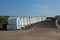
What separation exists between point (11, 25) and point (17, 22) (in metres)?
1.34

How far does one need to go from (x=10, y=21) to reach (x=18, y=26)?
1834mm

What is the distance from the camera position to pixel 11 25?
30.8m

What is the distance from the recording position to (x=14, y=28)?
30562 millimetres

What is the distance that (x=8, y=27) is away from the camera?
101 ft

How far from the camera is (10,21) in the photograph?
31.4m

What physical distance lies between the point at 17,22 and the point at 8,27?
199 centimetres

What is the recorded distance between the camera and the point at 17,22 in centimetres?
3131

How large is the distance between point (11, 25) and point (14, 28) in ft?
2.81

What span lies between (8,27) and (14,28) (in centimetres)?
120

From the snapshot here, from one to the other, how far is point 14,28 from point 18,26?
46.9 inches

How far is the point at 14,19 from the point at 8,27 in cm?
191

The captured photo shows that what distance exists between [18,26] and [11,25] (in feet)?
4.80

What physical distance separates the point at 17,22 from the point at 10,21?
1.39 m

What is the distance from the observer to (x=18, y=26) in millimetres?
31469
